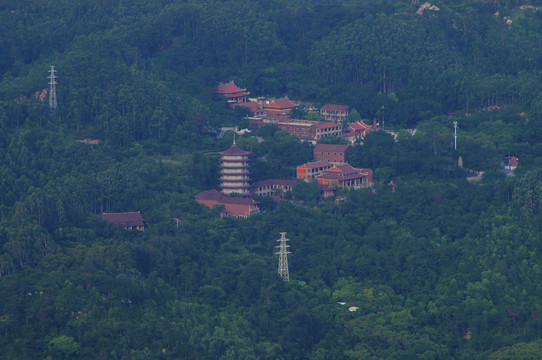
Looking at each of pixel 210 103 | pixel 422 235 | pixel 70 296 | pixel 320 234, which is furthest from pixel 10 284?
pixel 210 103

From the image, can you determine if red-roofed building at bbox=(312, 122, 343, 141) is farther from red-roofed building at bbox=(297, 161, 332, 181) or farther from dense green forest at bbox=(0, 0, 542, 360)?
red-roofed building at bbox=(297, 161, 332, 181)

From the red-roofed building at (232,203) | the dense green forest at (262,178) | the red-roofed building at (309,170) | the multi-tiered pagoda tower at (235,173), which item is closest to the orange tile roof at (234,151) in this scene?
the multi-tiered pagoda tower at (235,173)

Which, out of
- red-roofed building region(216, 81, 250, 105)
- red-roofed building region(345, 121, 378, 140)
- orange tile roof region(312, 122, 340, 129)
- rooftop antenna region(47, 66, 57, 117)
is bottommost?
red-roofed building region(345, 121, 378, 140)

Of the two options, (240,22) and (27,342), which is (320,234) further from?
(240,22)

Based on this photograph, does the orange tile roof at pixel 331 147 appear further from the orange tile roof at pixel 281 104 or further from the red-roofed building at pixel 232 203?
the orange tile roof at pixel 281 104

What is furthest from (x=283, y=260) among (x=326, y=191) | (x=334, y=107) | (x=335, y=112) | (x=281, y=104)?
(x=281, y=104)

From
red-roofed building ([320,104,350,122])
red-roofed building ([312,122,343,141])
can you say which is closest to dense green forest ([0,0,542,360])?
red-roofed building ([320,104,350,122])
